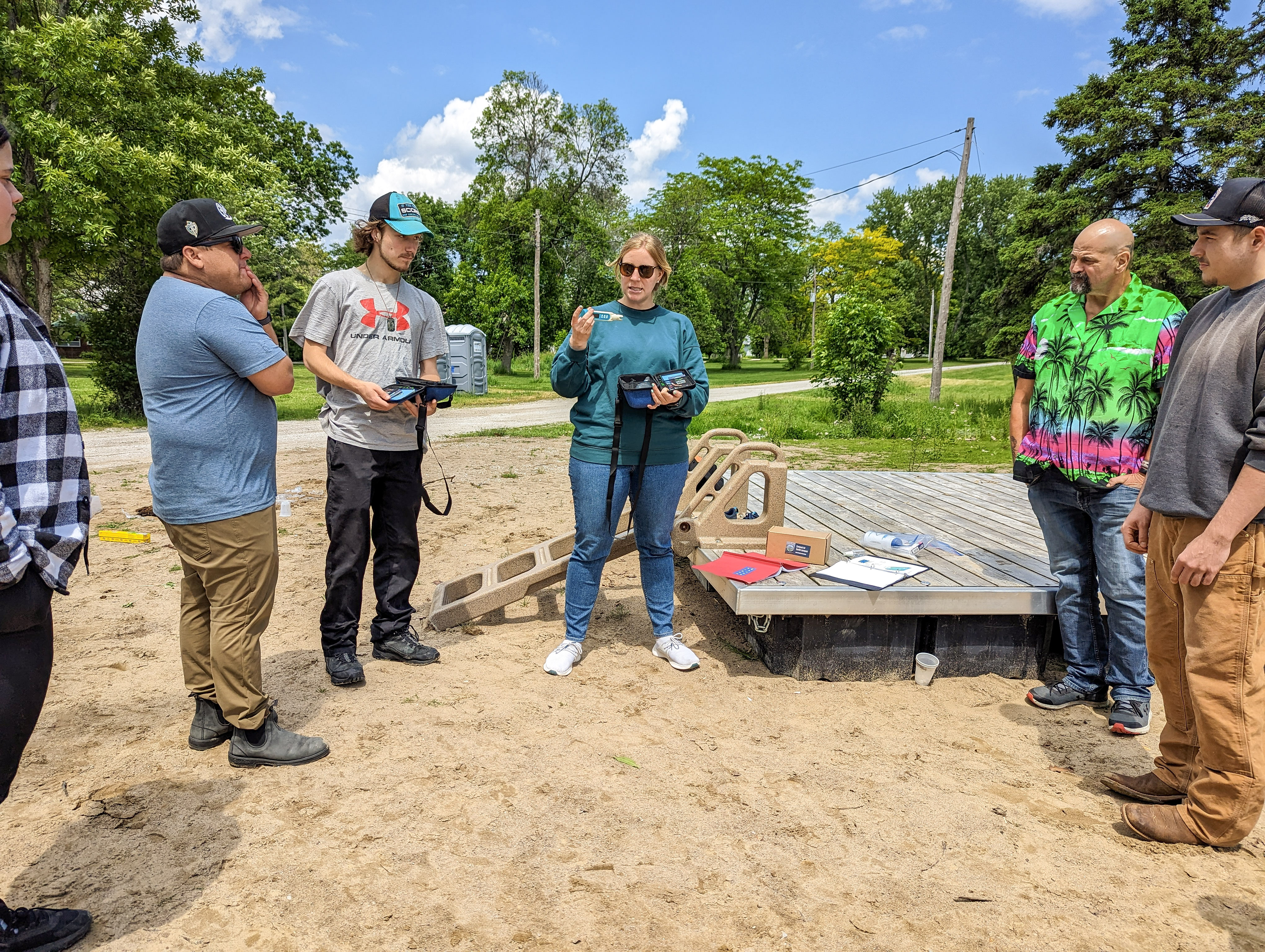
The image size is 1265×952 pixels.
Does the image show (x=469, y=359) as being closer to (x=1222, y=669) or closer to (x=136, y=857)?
(x=136, y=857)

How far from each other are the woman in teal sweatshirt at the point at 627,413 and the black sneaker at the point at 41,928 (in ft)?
6.96

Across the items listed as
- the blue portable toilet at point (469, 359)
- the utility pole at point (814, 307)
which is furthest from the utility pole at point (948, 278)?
the utility pole at point (814, 307)

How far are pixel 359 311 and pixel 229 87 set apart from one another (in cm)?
1778

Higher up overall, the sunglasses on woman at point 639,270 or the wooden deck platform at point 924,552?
the sunglasses on woman at point 639,270

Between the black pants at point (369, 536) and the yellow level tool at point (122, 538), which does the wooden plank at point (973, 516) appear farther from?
the yellow level tool at point (122, 538)

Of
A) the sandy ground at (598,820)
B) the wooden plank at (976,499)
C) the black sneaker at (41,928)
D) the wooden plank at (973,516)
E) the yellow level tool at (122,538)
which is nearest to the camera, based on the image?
the black sneaker at (41,928)

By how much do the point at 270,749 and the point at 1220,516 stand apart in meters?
3.41

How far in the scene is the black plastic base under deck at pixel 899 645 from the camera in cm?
391

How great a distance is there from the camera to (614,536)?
397 centimetres

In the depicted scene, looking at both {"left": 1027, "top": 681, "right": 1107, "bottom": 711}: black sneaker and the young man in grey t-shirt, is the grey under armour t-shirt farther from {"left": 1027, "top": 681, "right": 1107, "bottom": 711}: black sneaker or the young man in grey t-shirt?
{"left": 1027, "top": 681, "right": 1107, "bottom": 711}: black sneaker

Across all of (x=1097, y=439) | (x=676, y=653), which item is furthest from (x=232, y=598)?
(x=1097, y=439)

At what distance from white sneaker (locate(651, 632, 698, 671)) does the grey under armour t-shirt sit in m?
1.67

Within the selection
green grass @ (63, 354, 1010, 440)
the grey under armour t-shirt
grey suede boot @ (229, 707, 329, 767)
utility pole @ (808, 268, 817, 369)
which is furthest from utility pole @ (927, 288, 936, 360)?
grey suede boot @ (229, 707, 329, 767)

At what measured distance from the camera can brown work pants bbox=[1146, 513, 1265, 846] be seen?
7.74ft
